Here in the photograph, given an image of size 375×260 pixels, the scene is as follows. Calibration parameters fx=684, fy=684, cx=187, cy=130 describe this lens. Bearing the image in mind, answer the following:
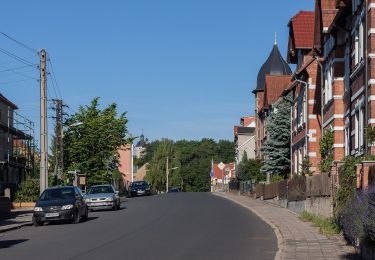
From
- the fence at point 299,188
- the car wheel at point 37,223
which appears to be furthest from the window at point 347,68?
the car wheel at point 37,223

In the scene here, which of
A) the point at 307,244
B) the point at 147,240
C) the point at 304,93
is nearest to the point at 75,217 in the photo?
the point at 147,240

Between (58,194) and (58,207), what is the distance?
1.28 m

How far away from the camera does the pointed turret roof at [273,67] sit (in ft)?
234

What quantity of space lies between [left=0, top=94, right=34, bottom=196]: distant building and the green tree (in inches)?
162

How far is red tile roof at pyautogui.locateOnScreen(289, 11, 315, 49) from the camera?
147 ft

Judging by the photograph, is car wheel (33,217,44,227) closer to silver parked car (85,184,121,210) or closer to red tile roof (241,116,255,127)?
silver parked car (85,184,121,210)

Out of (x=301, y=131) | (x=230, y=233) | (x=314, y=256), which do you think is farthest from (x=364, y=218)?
(x=301, y=131)

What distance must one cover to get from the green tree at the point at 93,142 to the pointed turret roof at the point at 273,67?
17.0 m

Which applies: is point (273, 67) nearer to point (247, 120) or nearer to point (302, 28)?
point (302, 28)

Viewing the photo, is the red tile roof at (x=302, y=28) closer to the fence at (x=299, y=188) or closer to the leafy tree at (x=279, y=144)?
the leafy tree at (x=279, y=144)

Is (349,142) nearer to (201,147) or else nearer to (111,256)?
(111,256)

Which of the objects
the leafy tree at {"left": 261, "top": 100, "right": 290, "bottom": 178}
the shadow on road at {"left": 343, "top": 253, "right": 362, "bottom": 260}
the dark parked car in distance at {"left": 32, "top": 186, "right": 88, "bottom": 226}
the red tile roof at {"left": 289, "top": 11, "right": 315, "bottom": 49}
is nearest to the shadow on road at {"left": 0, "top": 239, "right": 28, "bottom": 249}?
the dark parked car in distance at {"left": 32, "top": 186, "right": 88, "bottom": 226}

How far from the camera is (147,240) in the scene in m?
18.2

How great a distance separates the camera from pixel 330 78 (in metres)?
34.1
